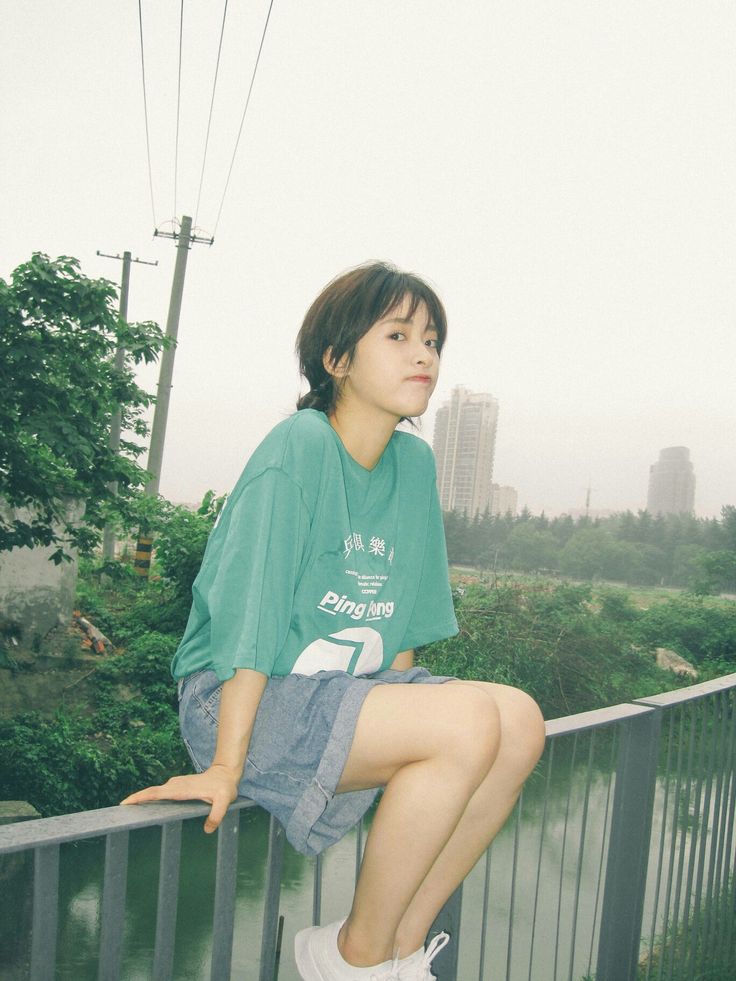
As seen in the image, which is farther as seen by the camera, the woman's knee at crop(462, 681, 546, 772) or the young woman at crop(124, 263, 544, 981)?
the woman's knee at crop(462, 681, 546, 772)

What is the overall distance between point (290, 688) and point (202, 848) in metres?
7.61

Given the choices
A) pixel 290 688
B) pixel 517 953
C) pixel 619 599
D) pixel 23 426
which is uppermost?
pixel 23 426

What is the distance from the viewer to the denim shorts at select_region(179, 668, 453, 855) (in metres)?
0.96

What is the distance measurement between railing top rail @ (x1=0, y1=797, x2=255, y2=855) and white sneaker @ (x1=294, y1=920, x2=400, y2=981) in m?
0.29

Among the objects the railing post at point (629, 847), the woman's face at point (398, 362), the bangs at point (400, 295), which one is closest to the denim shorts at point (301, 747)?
the woman's face at point (398, 362)

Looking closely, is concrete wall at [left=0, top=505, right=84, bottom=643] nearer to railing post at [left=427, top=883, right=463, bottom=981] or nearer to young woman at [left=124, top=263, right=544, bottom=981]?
→ young woman at [left=124, top=263, right=544, bottom=981]

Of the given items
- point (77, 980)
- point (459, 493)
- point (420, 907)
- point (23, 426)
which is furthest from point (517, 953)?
point (459, 493)

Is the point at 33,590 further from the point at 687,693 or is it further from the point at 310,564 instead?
the point at 310,564

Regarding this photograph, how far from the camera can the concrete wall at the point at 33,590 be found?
25.7ft

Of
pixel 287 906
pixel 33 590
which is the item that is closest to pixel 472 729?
pixel 287 906

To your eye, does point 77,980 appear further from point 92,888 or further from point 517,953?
point 517,953

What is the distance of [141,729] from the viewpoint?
7.42 meters

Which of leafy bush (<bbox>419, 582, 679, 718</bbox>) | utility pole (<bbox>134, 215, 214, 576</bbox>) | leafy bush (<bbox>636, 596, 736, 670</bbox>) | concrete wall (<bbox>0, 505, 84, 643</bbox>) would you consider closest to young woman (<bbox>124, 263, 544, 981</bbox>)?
concrete wall (<bbox>0, 505, 84, 643</bbox>)

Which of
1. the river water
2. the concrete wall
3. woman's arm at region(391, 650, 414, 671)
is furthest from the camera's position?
the concrete wall
